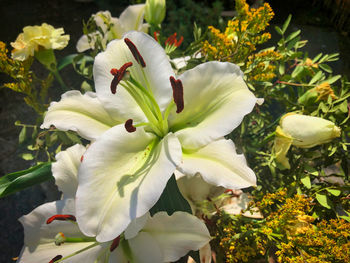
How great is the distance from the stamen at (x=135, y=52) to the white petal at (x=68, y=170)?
0.15 metres

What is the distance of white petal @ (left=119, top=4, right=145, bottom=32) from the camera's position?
0.50 meters

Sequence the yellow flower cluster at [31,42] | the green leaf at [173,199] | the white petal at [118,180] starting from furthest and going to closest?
the yellow flower cluster at [31,42]
the green leaf at [173,199]
the white petal at [118,180]

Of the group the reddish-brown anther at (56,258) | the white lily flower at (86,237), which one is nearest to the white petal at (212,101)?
the white lily flower at (86,237)

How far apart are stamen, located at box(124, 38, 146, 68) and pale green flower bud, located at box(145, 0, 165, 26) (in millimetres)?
198

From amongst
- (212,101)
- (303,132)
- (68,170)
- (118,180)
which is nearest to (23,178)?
(68,170)

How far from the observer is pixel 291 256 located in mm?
363

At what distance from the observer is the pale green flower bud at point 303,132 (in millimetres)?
386

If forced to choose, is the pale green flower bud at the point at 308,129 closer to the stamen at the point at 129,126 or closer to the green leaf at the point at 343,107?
the green leaf at the point at 343,107

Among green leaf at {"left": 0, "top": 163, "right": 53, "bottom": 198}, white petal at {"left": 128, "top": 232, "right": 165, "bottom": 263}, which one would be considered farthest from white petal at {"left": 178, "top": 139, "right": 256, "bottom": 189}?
green leaf at {"left": 0, "top": 163, "right": 53, "bottom": 198}

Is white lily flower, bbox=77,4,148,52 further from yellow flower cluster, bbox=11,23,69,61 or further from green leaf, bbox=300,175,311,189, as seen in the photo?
green leaf, bbox=300,175,311,189

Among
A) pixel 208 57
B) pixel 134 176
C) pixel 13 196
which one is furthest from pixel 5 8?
pixel 134 176

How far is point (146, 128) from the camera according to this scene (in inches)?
14.7

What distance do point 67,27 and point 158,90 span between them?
106 cm

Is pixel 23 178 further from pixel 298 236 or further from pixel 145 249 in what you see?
pixel 298 236
